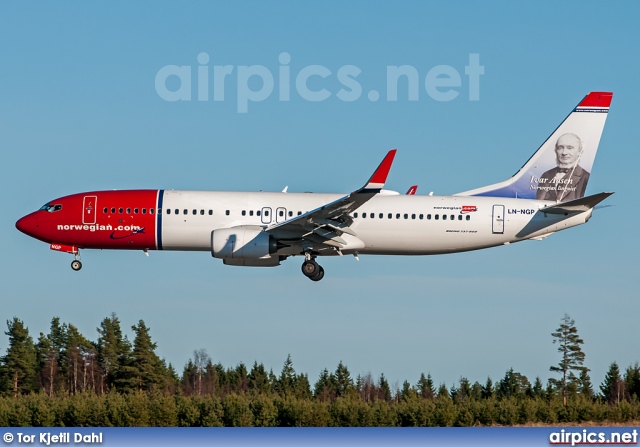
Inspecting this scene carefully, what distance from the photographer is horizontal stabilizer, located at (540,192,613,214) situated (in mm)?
62875

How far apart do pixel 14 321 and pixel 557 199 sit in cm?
4280

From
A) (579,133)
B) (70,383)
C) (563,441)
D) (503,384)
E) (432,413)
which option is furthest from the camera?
(503,384)

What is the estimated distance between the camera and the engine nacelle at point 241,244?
63062mm

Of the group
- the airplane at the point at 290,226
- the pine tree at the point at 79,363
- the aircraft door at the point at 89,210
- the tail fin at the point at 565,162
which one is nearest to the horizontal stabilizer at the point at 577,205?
the airplane at the point at 290,226

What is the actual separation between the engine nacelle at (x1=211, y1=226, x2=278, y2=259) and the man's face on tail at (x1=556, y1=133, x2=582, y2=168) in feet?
53.2

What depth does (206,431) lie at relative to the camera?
6272 cm

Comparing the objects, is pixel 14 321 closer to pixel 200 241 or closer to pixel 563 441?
pixel 200 241

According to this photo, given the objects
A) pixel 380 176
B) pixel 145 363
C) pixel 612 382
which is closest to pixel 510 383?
pixel 612 382

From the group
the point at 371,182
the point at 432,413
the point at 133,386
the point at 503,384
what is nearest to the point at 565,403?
the point at 432,413

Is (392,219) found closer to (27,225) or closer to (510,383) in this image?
(27,225)

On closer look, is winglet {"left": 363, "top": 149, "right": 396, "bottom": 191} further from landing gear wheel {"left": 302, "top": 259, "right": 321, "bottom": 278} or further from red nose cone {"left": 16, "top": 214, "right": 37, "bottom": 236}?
red nose cone {"left": 16, "top": 214, "right": 37, "bottom": 236}

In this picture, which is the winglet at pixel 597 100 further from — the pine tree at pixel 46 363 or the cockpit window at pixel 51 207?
the pine tree at pixel 46 363

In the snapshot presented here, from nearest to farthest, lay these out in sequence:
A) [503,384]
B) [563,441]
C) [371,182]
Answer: [563,441] < [371,182] < [503,384]

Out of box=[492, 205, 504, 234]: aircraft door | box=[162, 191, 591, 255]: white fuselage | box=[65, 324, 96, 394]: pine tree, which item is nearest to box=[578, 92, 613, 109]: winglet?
box=[162, 191, 591, 255]: white fuselage
